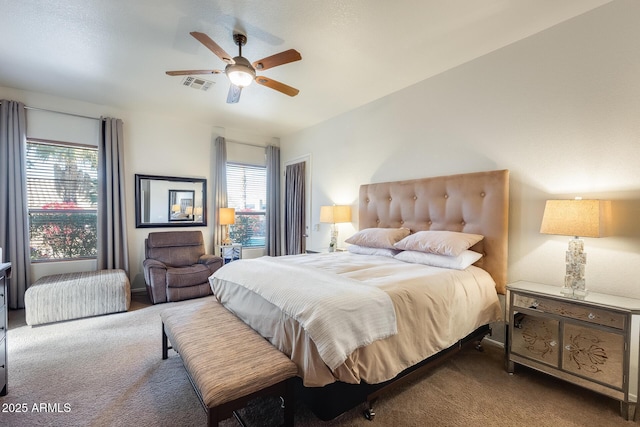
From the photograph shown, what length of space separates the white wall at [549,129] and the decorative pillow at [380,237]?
750 millimetres

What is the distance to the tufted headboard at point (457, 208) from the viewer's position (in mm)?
2580

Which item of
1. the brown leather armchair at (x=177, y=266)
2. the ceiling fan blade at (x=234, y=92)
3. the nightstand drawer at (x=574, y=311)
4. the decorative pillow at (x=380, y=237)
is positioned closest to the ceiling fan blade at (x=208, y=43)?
the ceiling fan blade at (x=234, y=92)

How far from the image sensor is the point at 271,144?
18.9ft

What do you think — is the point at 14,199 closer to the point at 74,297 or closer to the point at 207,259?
the point at 74,297

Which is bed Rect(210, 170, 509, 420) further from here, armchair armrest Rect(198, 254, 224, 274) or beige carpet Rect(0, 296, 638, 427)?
armchair armrest Rect(198, 254, 224, 274)

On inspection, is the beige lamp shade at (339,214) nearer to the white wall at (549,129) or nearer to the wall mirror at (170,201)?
the white wall at (549,129)

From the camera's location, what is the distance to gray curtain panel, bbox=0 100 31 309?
3512 mm

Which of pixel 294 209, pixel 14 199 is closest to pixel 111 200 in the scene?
pixel 14 199

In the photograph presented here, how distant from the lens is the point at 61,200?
3.96m

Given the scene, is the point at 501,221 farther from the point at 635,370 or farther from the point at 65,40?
the point at 65,40

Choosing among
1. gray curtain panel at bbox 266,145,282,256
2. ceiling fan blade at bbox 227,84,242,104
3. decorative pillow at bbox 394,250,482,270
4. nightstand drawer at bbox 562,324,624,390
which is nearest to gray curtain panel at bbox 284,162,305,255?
gray curtain panel at bbox 266,145,282,256

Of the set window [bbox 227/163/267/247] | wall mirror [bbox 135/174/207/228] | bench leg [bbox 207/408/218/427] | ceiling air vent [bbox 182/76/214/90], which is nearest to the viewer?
bench leg [bbox 207/408/218/427]

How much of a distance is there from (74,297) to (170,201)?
1939mm

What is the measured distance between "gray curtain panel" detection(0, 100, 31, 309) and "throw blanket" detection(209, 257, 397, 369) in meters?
3.62
